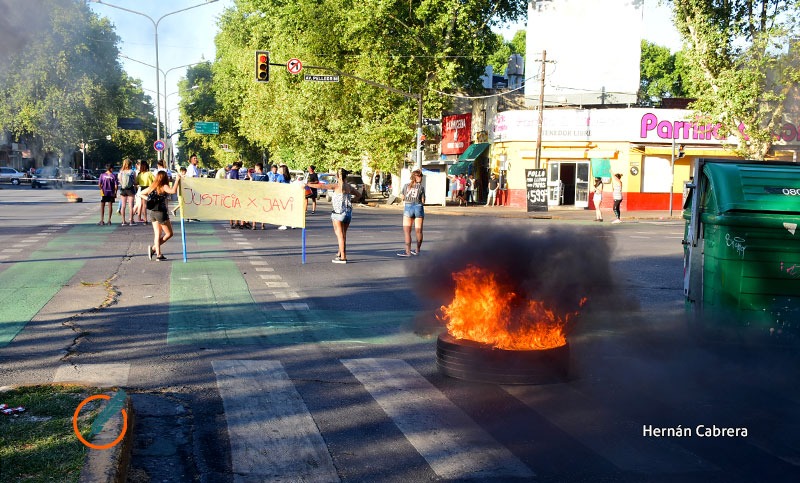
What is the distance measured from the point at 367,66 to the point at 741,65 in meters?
18.5

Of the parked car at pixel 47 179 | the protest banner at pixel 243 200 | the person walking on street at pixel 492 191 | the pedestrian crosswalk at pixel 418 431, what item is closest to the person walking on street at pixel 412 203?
the protest banner at pixel 243 200

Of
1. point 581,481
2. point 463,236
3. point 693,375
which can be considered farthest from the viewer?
point 463,236

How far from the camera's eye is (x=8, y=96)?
4656 millimetres

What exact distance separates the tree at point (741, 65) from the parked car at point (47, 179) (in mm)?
49676

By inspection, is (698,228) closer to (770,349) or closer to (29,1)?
(770,349)

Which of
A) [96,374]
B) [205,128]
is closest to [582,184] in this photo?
[205,128]

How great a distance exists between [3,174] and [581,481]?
238ft

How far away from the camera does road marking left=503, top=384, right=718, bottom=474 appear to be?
4.78m

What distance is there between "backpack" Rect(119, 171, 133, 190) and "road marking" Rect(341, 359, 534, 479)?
1758 cm

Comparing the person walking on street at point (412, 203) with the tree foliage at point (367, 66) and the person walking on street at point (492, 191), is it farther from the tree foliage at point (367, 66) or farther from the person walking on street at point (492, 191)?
the person walking on street at point (492, 191)

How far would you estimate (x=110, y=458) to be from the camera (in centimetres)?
436

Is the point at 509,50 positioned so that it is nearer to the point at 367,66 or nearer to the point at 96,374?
the point at 367,66

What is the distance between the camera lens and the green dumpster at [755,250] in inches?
316

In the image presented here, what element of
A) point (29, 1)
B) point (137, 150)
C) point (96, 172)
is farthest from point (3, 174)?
point (29, 1)
